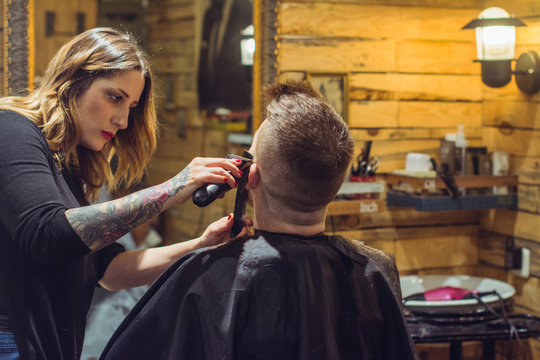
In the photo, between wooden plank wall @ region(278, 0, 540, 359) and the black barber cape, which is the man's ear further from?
wooden plank wall @ region(278, 0, 540, 359)

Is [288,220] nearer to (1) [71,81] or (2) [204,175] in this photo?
(2) [204,175]

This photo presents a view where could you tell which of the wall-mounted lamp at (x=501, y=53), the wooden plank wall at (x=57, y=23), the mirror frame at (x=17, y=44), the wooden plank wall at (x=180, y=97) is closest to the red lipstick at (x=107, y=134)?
the mirror frame at (x=17, y=44)

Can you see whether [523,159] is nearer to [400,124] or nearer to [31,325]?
[400,124]

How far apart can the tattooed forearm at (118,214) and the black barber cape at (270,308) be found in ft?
0.49

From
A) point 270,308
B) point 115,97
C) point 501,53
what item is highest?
point 501,53

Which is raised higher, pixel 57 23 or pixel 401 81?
pixel 57 23

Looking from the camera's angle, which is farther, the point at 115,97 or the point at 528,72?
the point at 528,72

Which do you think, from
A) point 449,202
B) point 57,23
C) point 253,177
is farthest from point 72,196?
point 449,202

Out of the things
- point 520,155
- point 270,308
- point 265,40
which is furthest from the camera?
point 520,155

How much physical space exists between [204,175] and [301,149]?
9.2 inches

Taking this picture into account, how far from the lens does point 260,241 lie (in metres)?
1.38

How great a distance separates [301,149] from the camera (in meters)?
1.31

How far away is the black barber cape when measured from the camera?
130 centimetres

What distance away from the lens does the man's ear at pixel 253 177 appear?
4.54 feet
